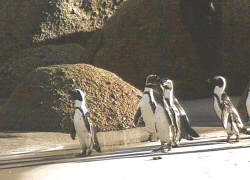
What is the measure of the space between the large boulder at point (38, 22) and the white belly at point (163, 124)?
14.2m

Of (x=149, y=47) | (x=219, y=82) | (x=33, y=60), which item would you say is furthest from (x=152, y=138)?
(x=33, y=60)

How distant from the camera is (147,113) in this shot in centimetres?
1257

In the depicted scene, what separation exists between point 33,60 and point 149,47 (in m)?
3.57

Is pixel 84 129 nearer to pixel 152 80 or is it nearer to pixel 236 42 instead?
pixel 152 80

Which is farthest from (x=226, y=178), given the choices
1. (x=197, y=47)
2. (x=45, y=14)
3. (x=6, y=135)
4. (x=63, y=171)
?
(x=45, y=14)

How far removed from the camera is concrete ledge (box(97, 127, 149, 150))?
12.9 metres

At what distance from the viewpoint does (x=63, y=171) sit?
963cm

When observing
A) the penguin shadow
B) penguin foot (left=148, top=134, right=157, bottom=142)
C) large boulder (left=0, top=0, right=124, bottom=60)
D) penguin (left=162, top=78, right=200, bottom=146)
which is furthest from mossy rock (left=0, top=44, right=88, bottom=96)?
the penguin shadow

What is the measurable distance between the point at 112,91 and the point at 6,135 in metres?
2.84

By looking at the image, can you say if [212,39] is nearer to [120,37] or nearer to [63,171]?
[120,37]

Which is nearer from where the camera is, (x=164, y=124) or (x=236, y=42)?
(x=164, y=124)

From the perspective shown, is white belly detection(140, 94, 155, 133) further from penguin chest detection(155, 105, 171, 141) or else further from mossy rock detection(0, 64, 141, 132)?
mossy rock detection(0, 64, 141, 132)

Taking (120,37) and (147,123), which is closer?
(147,123)

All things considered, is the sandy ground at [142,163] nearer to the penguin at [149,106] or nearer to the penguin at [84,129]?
the penguin at [84,129]
